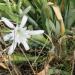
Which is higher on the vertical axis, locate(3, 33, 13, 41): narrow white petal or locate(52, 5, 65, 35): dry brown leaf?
locate(52, 5, 65, 35): dry brown leaf

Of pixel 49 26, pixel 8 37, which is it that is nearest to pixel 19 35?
pixel 8 37

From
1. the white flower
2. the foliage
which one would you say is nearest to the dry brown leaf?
the foliage

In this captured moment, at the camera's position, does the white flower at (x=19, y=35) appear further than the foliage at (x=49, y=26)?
No

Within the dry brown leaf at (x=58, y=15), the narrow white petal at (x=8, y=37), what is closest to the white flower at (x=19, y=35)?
the narrow white petal at (x=8, y=37)

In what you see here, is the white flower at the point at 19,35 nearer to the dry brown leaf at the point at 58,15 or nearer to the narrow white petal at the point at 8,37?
the narrow white petal at the point at 8,37

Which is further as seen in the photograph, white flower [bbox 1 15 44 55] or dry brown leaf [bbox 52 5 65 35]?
dry brown leaf [bbox 52 5 65 35]

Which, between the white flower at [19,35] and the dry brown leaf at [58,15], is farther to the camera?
the dry brown leaf at [58,15]

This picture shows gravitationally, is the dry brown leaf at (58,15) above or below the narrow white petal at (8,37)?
above

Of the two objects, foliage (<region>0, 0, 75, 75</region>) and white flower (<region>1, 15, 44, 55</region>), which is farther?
foliage (<region>0, 0, 75, 75</region>)

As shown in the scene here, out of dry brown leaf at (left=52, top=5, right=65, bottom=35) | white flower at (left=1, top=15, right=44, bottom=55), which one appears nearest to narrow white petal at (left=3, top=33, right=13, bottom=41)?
white flower at (left=1, top=15, right=44, bottom=55)

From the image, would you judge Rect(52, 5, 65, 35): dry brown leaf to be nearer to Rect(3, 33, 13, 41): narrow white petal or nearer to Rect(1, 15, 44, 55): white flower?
Rect(1, 15, 44, 55): white flower

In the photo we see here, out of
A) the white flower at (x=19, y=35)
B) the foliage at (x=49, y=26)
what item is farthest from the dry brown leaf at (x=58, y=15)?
the white flower at (x=19, y=35)
